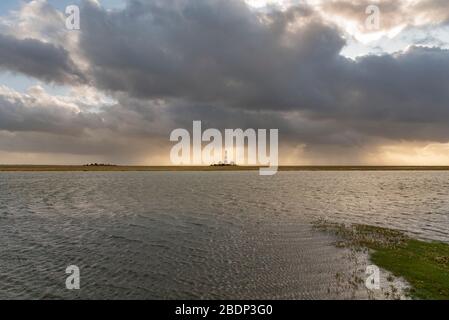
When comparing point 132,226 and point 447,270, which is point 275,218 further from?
point 447,270

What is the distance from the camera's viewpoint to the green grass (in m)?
21.7

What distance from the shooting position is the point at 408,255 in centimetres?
2898

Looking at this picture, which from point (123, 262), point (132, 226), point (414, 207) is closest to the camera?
point (123, 262)

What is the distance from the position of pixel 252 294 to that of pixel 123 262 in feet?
38.2

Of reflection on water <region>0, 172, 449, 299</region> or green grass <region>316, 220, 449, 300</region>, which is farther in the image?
reflection on water <region>0, 172, 449, 299</region>

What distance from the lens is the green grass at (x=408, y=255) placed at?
855 inches

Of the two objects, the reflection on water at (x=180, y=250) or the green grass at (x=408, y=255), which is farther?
the reflection on water at (x=180, y=250)

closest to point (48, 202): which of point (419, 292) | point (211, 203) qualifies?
point (211, 203)

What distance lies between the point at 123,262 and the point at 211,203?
128 ft

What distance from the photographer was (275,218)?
159 ft

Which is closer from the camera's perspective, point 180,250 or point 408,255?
point 408,255

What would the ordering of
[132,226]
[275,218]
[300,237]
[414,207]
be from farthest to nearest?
[414,207] → [275,218] → [132,226] → [300,237]
